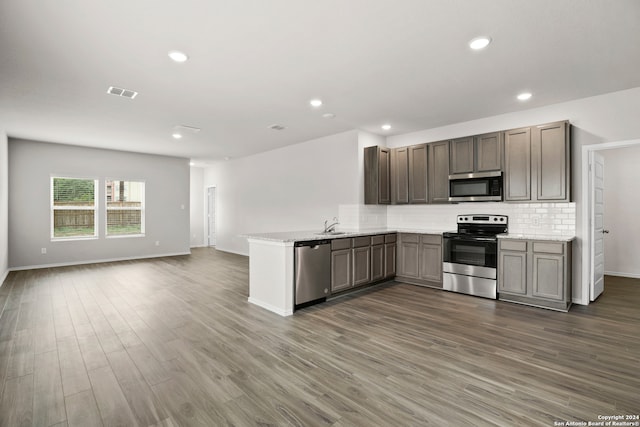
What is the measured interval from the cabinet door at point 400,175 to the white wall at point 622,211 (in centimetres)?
376

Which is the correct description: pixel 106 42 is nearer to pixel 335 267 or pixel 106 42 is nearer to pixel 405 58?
pixel 405 58

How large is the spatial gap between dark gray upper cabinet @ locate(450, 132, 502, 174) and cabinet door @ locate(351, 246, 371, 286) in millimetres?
2004

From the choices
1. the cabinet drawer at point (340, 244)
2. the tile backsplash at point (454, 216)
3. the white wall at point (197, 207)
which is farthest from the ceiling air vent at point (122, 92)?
the white wall at point (197, 207)

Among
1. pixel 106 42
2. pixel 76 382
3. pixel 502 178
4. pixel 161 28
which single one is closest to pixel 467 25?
pixel 161 28

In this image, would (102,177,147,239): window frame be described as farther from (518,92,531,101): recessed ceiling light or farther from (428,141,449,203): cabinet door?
(518,92,531,101): recessed ceiling light

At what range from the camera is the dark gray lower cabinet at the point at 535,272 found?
12.8 ft

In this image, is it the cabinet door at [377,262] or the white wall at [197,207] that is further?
the white wall at [197,207]

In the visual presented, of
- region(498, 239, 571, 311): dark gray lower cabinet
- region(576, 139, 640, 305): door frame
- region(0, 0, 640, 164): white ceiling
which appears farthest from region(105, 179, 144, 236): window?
region(576, 139, 640, 305): door frame

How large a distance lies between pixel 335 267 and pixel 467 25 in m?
3.16

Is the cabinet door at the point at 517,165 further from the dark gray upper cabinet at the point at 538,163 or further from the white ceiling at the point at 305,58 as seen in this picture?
the white ceiling at the point at 305,58

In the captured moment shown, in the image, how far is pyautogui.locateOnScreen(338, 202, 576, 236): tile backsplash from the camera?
171 inches

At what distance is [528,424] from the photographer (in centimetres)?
184

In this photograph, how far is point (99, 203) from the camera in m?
7.49

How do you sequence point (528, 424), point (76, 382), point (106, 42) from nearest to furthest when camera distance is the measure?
point (528, 424) < point (76, 382) < point (106, 42)
